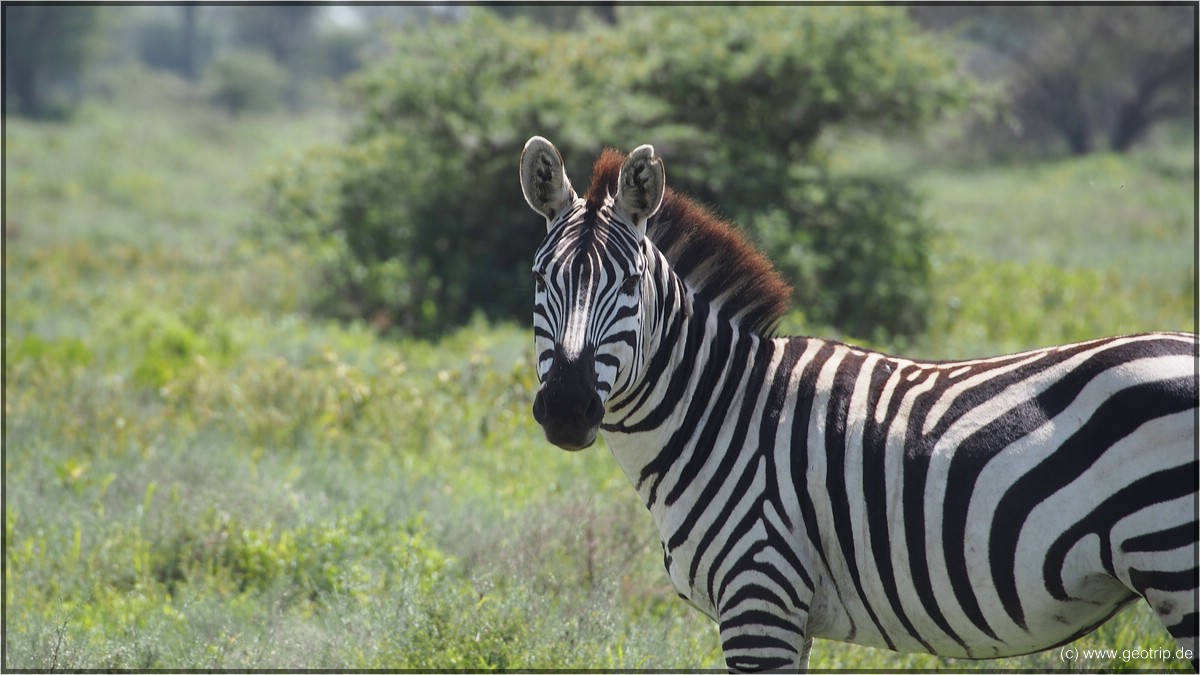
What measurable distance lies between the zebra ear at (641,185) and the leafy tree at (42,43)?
43.7 m

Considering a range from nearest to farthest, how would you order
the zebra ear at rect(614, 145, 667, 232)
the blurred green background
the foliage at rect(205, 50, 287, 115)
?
1. the zebra ear at rect(614, 145, 667, 232)
2. the blurred green background
3. the foliage at rect(205, 50, 287, 115)

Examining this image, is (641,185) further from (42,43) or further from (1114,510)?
(42,43)

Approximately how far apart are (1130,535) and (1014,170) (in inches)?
989

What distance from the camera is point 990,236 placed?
53.6ft

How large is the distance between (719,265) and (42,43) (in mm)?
47391

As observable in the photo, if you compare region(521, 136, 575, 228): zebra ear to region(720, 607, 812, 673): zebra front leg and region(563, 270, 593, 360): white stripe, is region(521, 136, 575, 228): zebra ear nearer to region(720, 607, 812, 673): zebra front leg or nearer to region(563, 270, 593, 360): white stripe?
region(563, 270, 593, 360): white stripe

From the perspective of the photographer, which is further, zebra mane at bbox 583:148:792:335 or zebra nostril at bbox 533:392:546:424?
zebra mane at bbox 583:148:792:335

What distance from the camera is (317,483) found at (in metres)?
6.21

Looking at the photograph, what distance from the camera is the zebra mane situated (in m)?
3.55

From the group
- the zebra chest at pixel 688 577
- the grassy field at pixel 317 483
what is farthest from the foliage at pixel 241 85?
the zebra chest at pixel 688 577

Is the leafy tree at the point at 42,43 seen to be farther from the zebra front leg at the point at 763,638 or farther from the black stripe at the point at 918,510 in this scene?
the black stripe at the point at 918,510

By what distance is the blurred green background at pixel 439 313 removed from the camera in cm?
466

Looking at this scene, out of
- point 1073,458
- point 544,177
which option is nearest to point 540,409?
point 544,177

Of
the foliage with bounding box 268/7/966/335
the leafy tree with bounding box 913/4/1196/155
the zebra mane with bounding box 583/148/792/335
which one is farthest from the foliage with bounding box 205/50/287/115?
the zebra mane with bounding box 583/148/792/335
